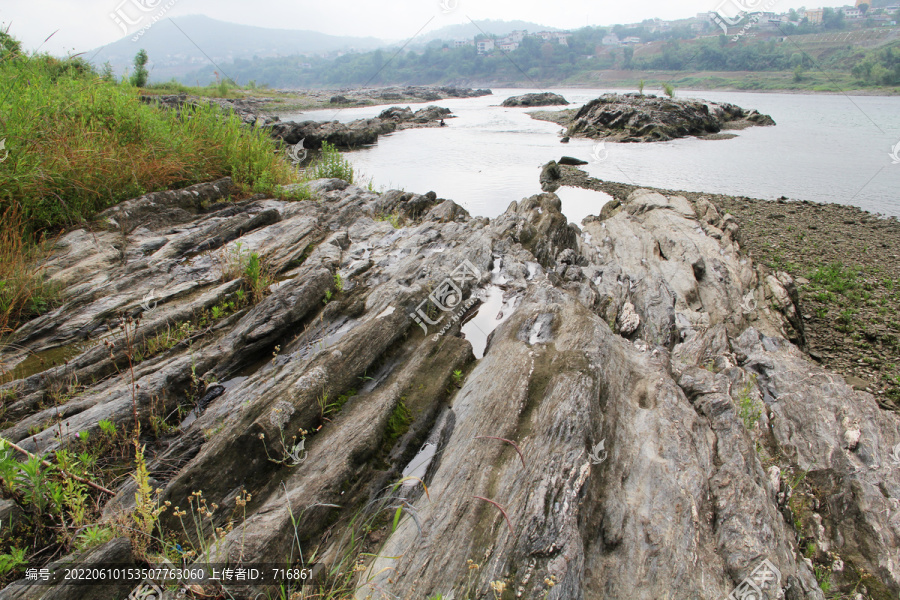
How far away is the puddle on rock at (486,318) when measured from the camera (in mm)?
5551

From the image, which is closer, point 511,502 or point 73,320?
point 511,502

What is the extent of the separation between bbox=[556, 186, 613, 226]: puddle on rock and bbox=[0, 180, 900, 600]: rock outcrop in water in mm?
7939

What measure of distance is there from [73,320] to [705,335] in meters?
7.89

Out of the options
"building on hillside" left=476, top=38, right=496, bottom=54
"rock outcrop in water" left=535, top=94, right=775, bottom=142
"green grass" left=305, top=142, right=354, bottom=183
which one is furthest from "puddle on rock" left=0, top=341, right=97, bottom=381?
"building on hillside" left=476, top=38, right=496, bottom=54

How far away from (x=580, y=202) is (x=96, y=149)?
13980 millimetres

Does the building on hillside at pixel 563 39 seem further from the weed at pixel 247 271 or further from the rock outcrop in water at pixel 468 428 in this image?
the weed at pixel 247 271

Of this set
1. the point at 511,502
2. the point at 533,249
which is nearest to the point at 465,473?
the point at 511,502

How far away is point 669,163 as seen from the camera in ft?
75.7

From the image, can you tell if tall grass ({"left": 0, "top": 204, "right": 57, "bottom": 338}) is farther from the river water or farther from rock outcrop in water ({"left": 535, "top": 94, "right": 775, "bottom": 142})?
rock outcrop in water ({"left": 535, "top": 94, "right": 775, "bottom": 142})

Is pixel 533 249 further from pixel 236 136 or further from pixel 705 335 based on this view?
pixel 236 136

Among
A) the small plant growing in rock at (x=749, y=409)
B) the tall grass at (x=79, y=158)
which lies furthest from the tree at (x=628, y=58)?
the small plant growing in rock at (x=749, y=409)

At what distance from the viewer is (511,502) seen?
2.94 m

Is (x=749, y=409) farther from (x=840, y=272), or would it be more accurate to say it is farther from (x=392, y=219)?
(x=840, y=272)

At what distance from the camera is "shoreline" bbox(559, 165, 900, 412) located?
290 inches
